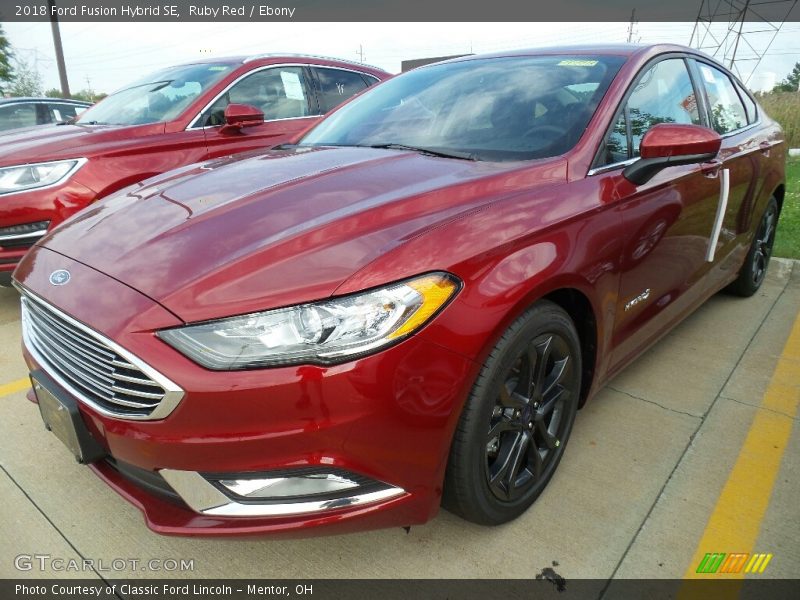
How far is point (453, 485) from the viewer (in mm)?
1643

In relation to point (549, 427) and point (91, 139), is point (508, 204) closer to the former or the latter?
point (549, 427)

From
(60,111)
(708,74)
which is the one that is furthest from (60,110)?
(708,74)

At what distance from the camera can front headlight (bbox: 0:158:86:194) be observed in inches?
128

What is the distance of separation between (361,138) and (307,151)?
25cm

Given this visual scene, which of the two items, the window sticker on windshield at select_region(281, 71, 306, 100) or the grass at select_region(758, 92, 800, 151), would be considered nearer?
the window sticker on windshield at select_region(281, 71, 306, 100)

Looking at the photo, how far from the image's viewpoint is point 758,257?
3885 millimetres

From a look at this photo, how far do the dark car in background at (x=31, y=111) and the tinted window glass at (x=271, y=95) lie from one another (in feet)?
13.3

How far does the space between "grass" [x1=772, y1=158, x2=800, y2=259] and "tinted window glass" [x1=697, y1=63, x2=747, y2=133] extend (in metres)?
2.03

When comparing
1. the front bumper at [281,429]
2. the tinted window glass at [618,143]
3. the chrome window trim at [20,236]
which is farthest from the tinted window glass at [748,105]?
the chrome window trim at [20,236]

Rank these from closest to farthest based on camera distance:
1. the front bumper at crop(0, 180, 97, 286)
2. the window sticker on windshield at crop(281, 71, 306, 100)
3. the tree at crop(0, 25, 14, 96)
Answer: the front bumper at crop(0, 180, 97, 286), the window sticker on windshield at crop(281, 71, 306, 100), the tree at crop(0, 25, 14, 96)

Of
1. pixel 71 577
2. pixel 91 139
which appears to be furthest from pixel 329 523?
pixel 91 139

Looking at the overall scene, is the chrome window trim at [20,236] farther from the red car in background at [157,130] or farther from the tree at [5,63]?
the tree at [5,63]

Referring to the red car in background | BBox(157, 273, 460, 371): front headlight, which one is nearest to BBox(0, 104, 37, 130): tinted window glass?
the red car in background

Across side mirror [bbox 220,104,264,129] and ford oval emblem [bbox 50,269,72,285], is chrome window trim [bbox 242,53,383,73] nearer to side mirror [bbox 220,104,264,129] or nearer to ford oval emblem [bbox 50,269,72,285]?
side mirror [bbox 220,104,264,129]
